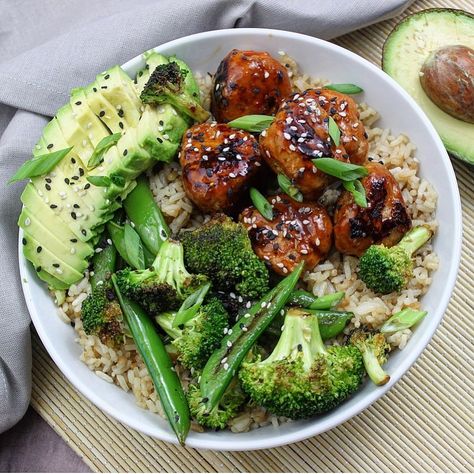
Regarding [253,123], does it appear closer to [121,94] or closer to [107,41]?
[121,94]

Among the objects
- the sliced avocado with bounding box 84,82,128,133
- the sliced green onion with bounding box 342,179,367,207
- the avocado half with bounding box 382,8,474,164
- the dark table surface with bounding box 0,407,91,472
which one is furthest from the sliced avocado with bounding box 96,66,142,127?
the dark table surface with bounding box 0,407,91,472

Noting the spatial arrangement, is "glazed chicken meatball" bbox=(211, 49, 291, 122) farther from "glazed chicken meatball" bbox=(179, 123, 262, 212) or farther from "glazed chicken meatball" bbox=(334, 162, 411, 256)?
"glazed chicken meatball" bbox=(334, 162, 411, 256)

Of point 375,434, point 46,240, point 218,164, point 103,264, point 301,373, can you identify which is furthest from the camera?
point 375,434

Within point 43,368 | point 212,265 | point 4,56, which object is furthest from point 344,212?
point 4,56

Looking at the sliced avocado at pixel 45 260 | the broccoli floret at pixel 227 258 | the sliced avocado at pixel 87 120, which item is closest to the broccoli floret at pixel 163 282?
the broccoli floret at pixel 227 258

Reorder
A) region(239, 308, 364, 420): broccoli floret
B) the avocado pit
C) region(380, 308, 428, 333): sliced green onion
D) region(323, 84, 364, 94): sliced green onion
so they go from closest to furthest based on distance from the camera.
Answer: region(239, 308, 364, 420): broccoli floret
region(380, 308, 428, 333): sliced green onion
region(323, 84, 364, 94): sliced green onion
the avocado pit

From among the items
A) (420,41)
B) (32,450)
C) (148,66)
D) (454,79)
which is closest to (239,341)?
(148,66)

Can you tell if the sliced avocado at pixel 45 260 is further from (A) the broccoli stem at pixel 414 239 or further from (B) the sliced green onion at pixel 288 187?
(A) the broccoli stem at pixel 414 239
